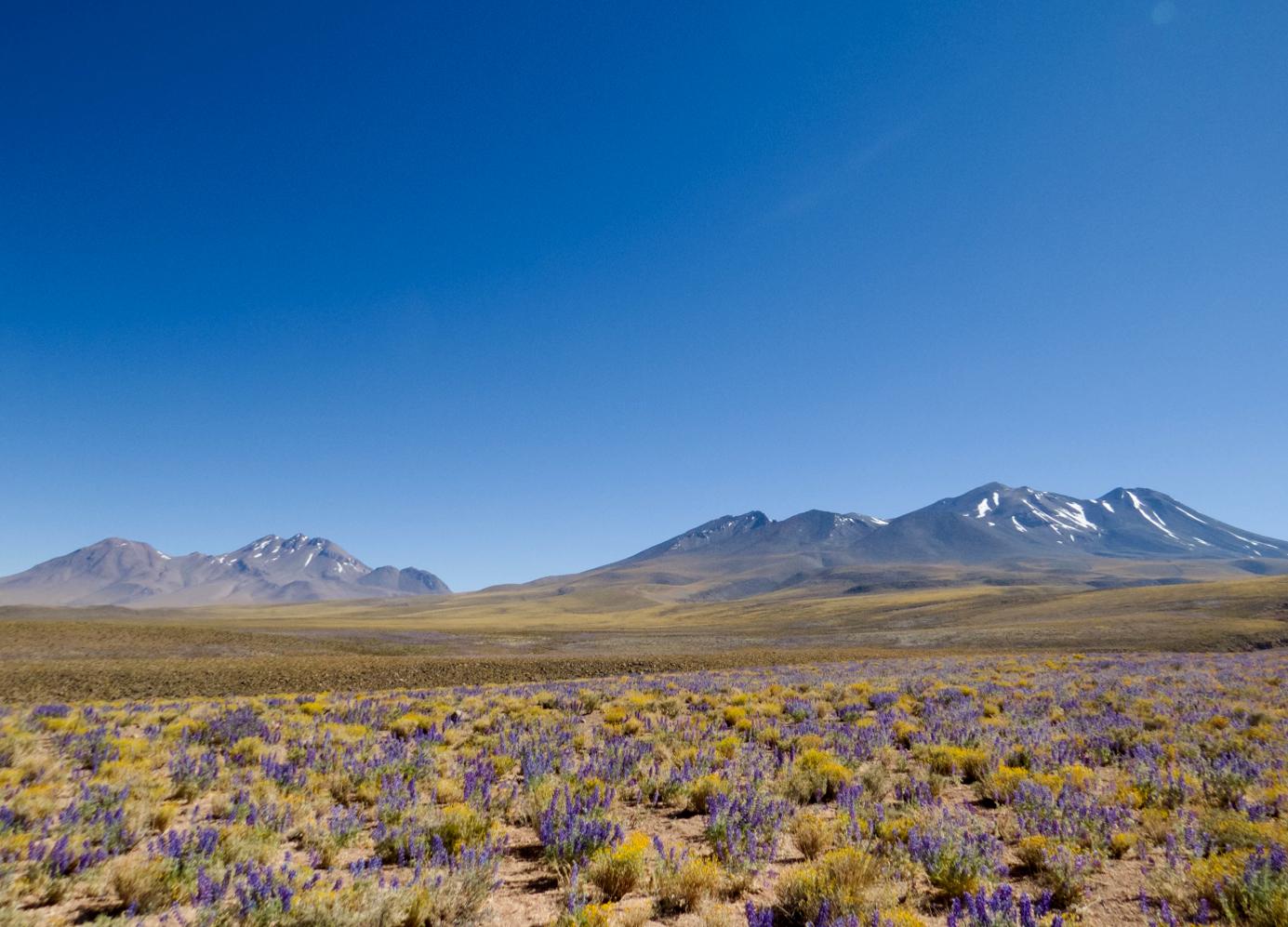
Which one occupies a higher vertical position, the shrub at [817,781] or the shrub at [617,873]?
the shrub at [617,873]

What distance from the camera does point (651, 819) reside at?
6.73 metres

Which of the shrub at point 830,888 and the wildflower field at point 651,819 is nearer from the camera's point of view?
the shrub at point 830,888

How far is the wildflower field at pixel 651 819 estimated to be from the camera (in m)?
4.34

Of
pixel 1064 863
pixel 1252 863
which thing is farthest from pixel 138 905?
pixel 1252 863

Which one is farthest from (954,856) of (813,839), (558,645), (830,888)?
(558,645)

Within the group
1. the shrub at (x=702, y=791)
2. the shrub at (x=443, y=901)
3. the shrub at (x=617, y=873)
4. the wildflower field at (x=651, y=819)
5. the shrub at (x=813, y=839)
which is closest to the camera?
the shrub at (x=443, y=901)

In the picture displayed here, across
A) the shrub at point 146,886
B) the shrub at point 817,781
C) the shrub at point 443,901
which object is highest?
the shrub at point 146,886

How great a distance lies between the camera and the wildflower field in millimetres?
4340

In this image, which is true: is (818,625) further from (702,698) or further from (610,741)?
(610,741)

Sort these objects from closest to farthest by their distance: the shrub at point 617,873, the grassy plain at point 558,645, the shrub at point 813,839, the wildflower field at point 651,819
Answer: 1. the wildflower field at point 651,819
2. the shrub at point 617,873
3. the shrub at point 813,839
4. the grassy plain at point 558,645

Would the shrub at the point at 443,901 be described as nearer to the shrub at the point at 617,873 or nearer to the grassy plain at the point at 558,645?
the shrub at the point at 617,873

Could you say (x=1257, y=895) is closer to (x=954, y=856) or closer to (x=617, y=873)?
(x=954, y=856)

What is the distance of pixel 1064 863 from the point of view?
4.78m

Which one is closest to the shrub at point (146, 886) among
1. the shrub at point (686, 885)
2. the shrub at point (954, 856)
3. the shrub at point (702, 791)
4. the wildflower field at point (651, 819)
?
the wildflower field at point (651, 819)
